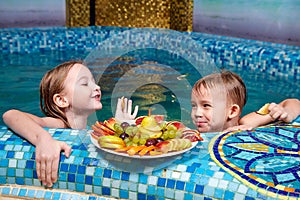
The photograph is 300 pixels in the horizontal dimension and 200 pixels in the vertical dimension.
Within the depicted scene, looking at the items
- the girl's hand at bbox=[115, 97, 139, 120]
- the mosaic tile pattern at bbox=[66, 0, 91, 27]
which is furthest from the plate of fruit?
the mosaic tile pattern at bbox=[66, 0, 91, 27]

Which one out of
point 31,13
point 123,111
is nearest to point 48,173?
point 123,111

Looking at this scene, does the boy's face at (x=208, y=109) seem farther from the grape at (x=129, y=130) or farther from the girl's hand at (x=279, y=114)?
the grape at (x=129, y=130)

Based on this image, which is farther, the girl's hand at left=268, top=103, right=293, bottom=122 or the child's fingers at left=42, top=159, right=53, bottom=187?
the girl's hand at left=268, top=103, right=293, bottom=122

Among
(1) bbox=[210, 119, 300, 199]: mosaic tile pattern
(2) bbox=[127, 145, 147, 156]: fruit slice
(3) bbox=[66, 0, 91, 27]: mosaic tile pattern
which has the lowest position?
(3) bbox=[66, 0, 91, 27]: mosaic tile pattern

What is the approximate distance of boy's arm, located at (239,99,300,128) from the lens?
288 cm

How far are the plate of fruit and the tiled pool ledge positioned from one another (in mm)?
67

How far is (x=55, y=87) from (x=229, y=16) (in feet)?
18.6

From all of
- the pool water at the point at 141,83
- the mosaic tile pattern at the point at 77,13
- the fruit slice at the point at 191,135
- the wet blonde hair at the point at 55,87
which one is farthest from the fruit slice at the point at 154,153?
the mosaic tile pattern at the point at 77,13

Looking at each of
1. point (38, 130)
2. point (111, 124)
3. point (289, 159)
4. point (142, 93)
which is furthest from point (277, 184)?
point (142, 93)

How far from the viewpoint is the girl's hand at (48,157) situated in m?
2.24

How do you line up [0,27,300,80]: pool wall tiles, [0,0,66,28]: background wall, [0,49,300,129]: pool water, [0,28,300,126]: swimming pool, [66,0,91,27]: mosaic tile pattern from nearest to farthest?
[0,49,300,129]: pool water → [0,28,300,126]: swimming pool → [0,27,300,80]: pool wall tiles → [0,0,66,28]: background wall → [66,0,91,27]: mosaic tile pattern

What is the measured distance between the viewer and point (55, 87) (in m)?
2.84

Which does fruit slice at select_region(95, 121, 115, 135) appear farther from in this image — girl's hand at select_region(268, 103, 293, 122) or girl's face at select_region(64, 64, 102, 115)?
girl's hand at select_region(268, 103, 293, 122)

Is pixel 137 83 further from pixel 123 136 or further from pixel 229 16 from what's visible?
pixel 123 136
